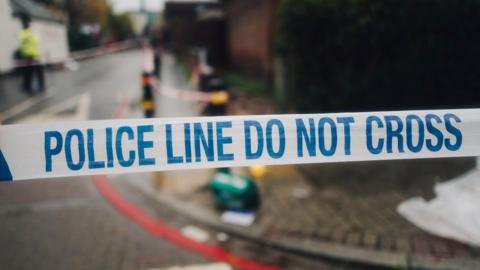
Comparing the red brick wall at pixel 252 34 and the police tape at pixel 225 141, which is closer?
the police tape at pixel 225 141

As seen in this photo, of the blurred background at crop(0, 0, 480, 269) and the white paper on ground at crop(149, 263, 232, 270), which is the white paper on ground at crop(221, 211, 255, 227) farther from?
the white paper on ground at crop(149, 263, 232, 270)

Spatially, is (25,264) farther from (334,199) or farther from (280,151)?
(334,199)

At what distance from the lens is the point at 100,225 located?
14.5 feet

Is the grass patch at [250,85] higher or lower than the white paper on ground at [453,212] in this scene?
higher

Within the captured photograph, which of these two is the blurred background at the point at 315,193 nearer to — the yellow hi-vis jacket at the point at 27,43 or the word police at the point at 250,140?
the word police at the point at 250,140

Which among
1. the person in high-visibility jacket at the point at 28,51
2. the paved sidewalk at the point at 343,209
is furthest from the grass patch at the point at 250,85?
the paved sidewalk at the point at 343,209

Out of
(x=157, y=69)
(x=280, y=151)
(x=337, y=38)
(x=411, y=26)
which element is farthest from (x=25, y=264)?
(x=157, y=69)

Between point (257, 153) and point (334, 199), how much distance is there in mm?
2697

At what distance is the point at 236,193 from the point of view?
443 cm

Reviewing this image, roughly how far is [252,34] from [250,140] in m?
14.7

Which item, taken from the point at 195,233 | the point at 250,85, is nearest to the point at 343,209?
the point at 195,233

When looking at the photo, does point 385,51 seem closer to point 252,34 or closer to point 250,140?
point 250,140

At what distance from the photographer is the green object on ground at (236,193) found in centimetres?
443

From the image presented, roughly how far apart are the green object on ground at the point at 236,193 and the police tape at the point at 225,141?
74.2 inches
